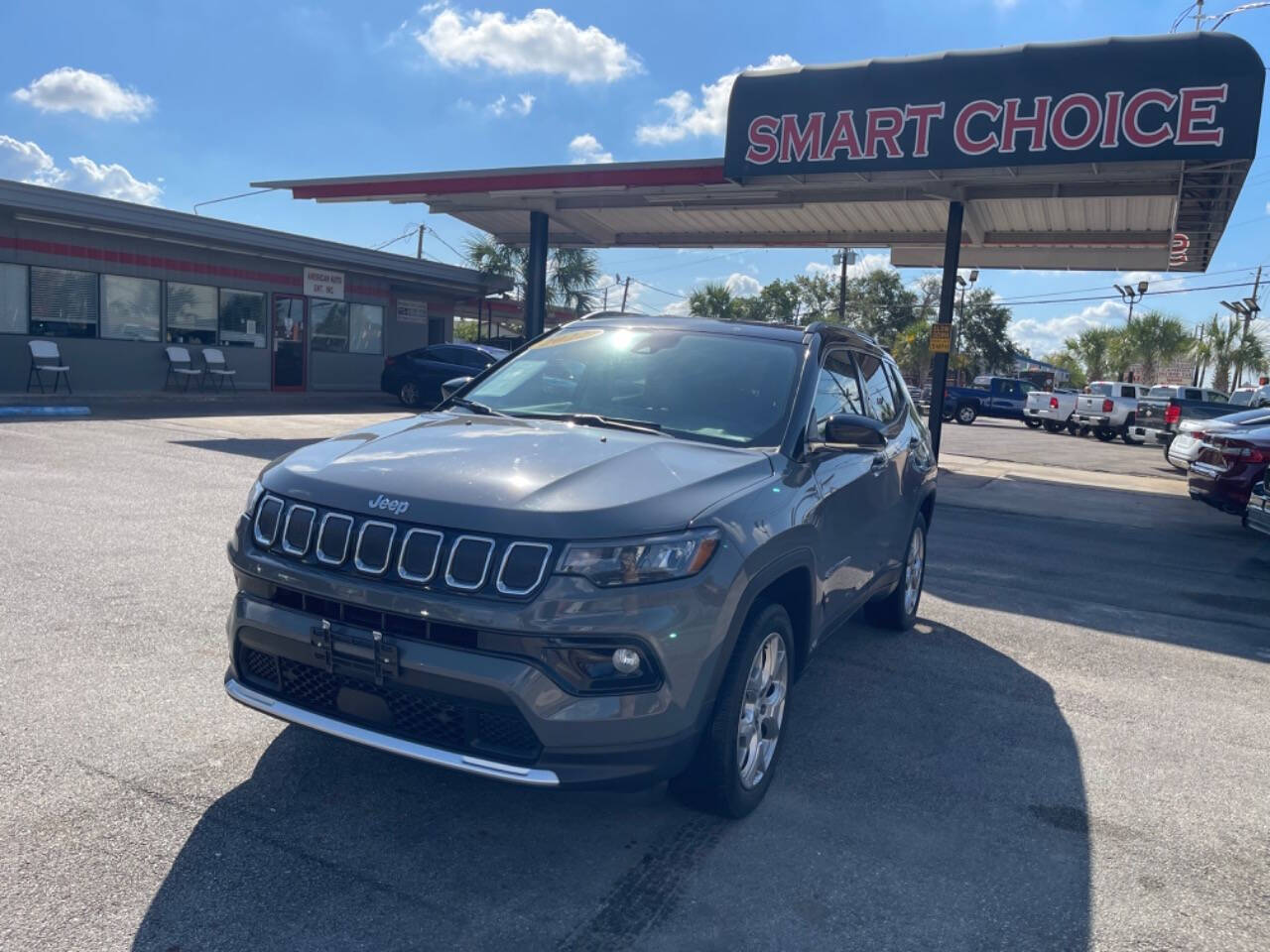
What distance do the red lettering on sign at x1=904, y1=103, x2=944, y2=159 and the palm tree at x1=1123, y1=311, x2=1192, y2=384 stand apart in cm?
4245

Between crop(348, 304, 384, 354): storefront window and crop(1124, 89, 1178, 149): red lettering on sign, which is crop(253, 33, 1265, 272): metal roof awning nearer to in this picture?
crop(1124, 89, 1178, 149): red lettering on sign

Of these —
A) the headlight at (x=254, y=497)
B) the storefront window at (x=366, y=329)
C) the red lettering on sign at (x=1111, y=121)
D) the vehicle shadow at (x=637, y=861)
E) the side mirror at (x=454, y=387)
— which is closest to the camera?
the vehicle shadow at (x=637, y=861)

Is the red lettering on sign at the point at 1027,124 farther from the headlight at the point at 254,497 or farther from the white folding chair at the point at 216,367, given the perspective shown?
the white folding chair at the point at 216,367

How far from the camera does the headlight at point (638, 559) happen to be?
291 centimetres

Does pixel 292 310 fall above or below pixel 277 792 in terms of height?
above

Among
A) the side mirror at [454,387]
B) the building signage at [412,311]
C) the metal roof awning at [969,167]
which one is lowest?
the side mirror at [454,387]

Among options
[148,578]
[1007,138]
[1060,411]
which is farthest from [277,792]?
[1060,411]

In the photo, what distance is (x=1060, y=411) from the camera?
3262cm

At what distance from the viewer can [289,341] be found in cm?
2464

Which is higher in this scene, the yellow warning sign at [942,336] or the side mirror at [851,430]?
the yellow warning sign at [942,336]

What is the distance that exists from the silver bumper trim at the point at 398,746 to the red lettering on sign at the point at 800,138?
1165 cm

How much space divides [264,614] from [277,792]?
71 centimetres

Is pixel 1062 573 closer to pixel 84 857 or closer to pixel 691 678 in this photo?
pixel 691 678

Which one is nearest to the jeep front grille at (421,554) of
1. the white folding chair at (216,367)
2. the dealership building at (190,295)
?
the dealership building at (190,295)
